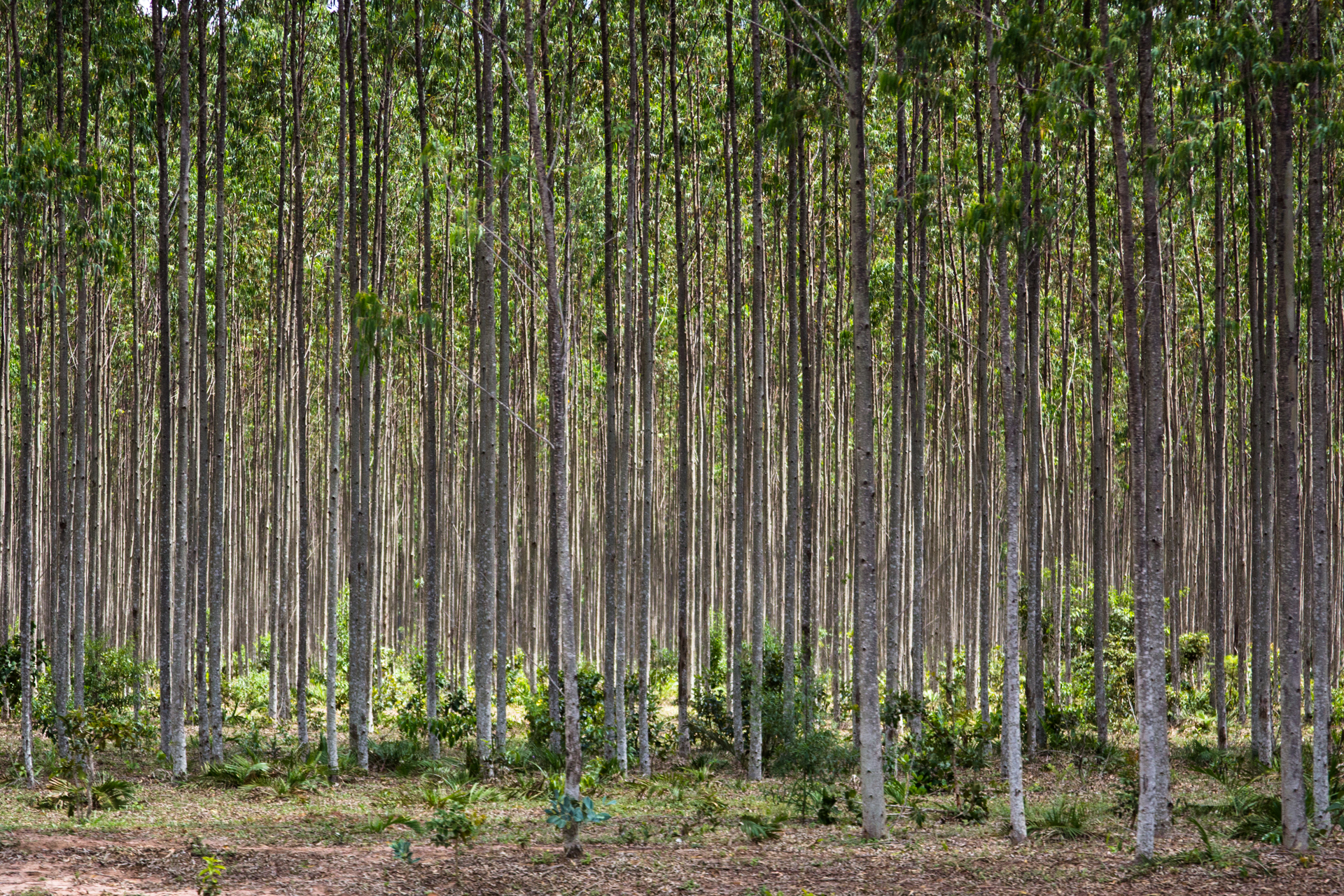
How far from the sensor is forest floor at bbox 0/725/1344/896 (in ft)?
22.9

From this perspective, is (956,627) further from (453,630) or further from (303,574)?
(303,574)

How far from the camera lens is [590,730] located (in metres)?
13.5

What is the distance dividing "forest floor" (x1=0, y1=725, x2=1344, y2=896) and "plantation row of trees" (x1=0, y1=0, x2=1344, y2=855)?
458mm

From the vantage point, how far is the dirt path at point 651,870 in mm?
6867

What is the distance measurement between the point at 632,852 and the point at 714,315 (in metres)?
11.5

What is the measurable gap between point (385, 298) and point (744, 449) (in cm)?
612

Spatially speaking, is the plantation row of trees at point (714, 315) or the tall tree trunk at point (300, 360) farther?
the tall tree trunk at point (300, 360)

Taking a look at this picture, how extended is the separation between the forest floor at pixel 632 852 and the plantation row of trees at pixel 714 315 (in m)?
0.46

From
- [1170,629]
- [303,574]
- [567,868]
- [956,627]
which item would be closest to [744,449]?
[303,574]

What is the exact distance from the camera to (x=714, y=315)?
60.1ft

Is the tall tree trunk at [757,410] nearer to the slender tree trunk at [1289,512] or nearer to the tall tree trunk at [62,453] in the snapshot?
the slender tree trunk at [1289,512]

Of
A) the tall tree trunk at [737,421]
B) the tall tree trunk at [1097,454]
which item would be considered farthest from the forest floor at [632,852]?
the tall tree trunk at [737,421]

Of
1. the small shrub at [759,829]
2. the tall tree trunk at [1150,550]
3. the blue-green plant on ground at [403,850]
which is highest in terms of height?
the tall tree trunk at [1150,550]

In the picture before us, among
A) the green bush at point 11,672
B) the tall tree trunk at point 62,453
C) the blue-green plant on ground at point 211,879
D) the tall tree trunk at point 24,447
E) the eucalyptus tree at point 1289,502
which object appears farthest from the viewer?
the green bush at point 11,672
